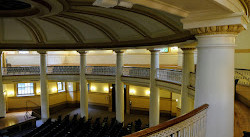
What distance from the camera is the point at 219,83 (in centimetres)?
360

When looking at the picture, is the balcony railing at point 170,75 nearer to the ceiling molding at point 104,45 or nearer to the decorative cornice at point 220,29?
the ceiling molding at point 104,45

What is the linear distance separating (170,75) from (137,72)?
318 cm

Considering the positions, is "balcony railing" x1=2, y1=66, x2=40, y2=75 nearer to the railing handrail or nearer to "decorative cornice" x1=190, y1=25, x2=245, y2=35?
"decorative cornice" x1=190, y1=25, x2=245, y2=35

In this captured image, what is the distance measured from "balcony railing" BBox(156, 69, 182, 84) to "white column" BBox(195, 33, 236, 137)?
6.10m

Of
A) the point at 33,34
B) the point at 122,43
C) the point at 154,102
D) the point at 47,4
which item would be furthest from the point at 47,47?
the point at 154,102

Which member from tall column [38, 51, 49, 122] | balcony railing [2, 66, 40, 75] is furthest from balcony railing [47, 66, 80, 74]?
balcony railing [2, 66, 40, 75]

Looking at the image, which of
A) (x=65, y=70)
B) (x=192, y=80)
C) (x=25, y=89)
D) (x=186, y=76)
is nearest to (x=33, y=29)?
(x=65, y=70)

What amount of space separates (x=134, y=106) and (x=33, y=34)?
38.8ft

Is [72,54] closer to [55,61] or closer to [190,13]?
[55,61]

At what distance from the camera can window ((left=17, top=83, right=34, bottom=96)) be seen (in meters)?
19.2

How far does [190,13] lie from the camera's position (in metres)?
3.56

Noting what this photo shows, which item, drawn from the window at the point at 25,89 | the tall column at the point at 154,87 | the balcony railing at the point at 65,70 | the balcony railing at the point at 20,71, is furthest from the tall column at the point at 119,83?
the window at the point at 25,89

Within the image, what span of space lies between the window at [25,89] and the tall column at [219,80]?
19867 millimetres

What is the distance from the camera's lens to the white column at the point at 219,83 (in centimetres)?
358
